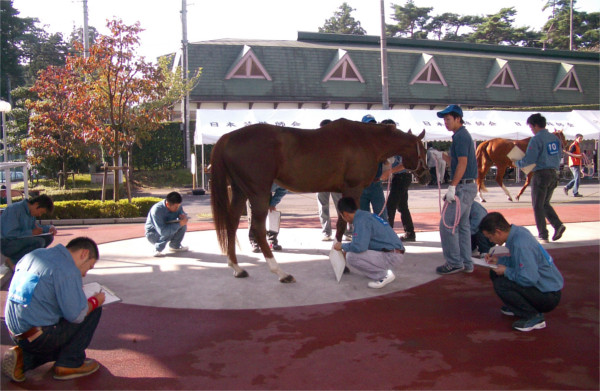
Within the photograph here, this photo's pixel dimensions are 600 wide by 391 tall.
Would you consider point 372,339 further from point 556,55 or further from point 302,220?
point 556,55

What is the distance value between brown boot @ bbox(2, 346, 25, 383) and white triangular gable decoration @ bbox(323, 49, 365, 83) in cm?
2706

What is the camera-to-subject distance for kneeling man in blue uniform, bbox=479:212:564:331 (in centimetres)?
391

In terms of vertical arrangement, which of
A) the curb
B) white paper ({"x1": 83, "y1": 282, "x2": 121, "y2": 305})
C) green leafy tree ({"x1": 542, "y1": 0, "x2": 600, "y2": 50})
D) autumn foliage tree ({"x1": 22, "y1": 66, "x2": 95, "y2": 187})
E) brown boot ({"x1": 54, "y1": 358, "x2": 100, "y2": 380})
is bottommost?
brown boot ({"x1": 54, "y1": 358, "x2": 100, "y2": 380})

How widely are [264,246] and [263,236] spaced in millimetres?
132

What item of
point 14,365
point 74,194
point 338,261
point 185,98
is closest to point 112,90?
point 74,194

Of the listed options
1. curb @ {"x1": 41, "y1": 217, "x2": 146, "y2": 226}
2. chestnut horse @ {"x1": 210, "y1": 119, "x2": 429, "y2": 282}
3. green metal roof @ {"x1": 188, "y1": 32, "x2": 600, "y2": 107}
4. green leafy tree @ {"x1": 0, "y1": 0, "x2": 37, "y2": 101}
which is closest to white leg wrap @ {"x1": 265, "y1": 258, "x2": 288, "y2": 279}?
chestnut horse @ {"x1": 210, "y1": 119, "x2": 429, "y2": 282}

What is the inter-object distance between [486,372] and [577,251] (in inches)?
175

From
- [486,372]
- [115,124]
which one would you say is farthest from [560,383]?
[115,124]

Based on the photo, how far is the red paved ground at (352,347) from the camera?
313 centimetres

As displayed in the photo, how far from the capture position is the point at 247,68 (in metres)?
27.5

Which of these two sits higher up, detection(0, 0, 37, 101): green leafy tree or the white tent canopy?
detection(0, 0, 37, 101): green leafy tree

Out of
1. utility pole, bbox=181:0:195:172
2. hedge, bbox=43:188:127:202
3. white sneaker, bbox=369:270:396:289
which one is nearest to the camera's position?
white sneaker, bbox=369:270:396:289

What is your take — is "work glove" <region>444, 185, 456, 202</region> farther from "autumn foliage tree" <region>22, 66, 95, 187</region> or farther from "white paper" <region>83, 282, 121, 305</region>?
"autumn foliage tree" <region>22, 66, 95, 187</region>

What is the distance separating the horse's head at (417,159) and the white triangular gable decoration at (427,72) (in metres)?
25.5
